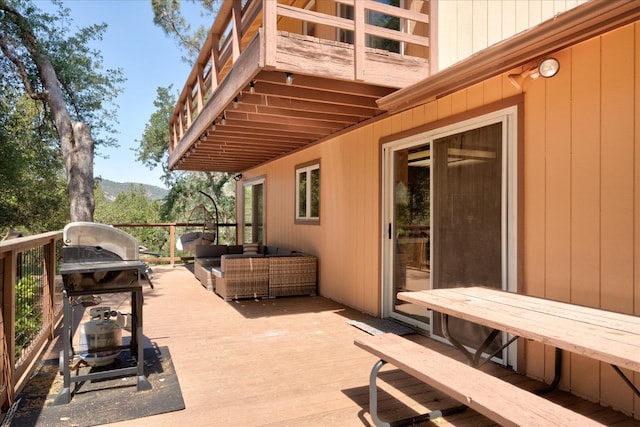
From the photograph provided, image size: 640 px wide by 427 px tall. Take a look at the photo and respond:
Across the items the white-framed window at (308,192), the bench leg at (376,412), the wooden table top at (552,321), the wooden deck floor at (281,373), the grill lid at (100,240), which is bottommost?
the wooden deck floor at (281,373)

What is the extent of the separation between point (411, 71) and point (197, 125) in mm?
3183

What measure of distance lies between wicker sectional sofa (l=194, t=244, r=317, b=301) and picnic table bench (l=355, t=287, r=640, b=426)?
3.41 meters

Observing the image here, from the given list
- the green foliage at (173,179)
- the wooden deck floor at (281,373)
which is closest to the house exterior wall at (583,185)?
the wooden deck floor at (281,373)

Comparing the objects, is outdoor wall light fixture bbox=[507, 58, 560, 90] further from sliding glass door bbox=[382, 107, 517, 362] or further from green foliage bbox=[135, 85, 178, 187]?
green foliage bbox=[135, 85, 178, 187]

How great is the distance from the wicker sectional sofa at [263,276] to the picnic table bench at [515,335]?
341 cm

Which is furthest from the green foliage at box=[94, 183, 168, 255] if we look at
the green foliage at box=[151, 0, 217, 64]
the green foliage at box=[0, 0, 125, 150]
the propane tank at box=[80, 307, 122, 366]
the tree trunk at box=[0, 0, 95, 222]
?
the propane tank at box=[80, 307, 122, 366]

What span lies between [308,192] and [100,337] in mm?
4211

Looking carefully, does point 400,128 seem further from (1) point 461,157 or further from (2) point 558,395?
(2) point 558,395

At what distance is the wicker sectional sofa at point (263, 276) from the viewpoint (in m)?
5.66

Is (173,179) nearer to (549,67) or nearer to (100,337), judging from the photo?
(100,337)

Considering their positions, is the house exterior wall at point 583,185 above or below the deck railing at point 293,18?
→ below

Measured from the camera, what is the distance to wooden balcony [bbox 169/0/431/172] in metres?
3.27

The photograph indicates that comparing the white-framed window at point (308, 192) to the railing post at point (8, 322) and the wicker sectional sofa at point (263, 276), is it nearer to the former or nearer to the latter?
the wicker sectional sofa at point (263, 276)

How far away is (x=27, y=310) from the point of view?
3670 millimetres
